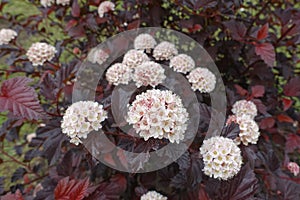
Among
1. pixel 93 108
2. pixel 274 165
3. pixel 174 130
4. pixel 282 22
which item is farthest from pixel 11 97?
pixel 282 22

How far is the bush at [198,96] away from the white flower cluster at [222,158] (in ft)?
0.14

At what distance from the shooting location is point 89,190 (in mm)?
1278

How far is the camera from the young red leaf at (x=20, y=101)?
1162 mm

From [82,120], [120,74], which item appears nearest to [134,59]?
[120,74]

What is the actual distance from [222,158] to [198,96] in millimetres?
398

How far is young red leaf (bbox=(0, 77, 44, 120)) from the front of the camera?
45.8 inches

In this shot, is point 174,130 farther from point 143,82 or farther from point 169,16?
point 169,16

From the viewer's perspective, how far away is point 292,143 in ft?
5.86

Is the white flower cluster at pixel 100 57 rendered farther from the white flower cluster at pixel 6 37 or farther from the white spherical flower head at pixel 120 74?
the white flower cluster at pixel 6 37

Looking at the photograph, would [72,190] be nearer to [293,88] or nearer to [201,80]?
[201,80]

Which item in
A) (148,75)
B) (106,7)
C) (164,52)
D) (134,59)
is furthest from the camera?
(106,7)

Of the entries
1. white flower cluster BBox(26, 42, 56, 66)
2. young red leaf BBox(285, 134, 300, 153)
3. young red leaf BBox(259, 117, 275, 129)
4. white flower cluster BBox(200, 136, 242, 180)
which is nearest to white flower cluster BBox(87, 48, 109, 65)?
white flower cluster BBox(26, 42, 56, 66)

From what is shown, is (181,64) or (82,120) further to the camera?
(181,64)

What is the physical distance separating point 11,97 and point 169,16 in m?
1.00
